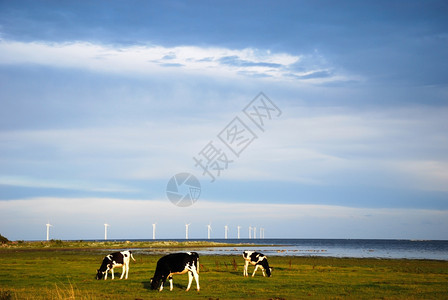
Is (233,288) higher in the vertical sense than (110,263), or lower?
lower


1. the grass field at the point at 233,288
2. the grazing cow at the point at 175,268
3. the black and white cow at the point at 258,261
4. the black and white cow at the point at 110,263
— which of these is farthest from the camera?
the black and white cow at the point at 258,261

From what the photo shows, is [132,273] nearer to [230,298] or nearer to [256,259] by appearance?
[256,259]

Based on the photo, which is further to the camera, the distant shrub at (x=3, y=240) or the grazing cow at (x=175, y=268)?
the distant shrub at (x=3, y=240)

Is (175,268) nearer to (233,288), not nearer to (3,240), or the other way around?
(233,288)

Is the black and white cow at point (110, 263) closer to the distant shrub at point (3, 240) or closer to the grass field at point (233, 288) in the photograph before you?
the grass field at point (233, 288)

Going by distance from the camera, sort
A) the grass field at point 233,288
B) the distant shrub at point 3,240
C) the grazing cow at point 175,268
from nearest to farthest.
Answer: the grass field at point 233,288, the grazing cow at point 175,268, the distant shrub at point 3,240

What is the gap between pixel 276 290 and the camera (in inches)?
922

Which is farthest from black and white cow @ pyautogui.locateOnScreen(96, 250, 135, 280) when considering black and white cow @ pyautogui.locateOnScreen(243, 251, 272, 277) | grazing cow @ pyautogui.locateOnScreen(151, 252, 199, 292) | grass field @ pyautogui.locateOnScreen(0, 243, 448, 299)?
black and white cow @ pyautogui.locateOnScreen(243, 251, 272, 277)

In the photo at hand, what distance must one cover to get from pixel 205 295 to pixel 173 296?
1488mm

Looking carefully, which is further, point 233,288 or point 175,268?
point 233,288

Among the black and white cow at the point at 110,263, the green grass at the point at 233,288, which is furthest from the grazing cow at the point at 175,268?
the black and white cow at the point at 110,263

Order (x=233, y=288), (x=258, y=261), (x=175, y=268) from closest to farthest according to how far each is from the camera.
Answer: (x=175, y=268)
(x=233, y=288)
(x=258, y=261)

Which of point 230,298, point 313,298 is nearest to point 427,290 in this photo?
point 313,298

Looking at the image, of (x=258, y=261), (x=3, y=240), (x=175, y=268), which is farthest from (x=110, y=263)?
(x=3, y=240)
